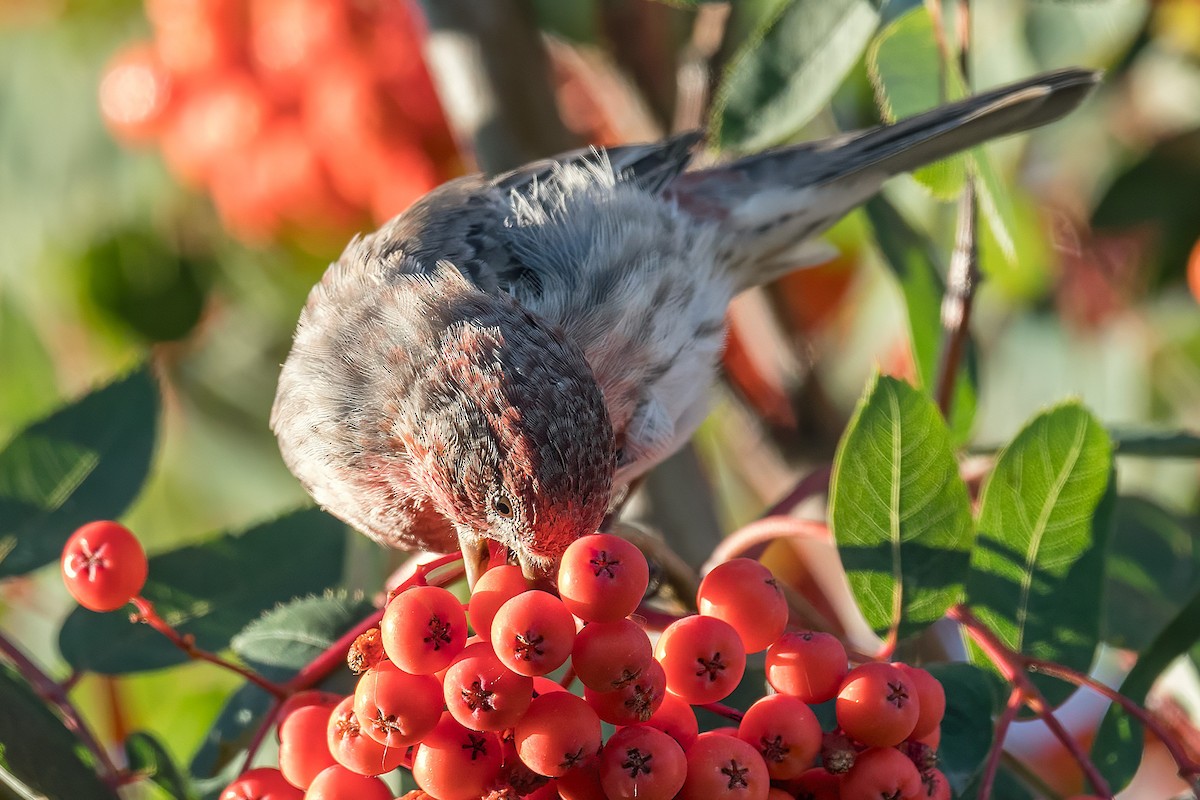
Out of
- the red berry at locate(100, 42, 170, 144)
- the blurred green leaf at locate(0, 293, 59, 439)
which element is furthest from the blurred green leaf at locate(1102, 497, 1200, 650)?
the red berry at locate(100, 42, 170, 144)

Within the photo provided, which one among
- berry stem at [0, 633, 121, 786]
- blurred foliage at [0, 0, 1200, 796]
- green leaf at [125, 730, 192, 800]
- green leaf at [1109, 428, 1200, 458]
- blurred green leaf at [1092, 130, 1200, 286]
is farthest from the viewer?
blurred green leaf at [1092, 130, 1200, 286]

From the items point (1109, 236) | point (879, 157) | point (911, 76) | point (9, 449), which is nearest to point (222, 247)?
point (9, 449)

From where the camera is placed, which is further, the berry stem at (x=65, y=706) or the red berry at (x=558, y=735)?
the berry stem at (x=65, y=706)

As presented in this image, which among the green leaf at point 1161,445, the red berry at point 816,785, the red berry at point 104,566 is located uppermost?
the red berry at point 104,566

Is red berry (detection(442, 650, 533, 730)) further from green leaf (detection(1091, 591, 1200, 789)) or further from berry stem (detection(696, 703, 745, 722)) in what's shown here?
green leaf (detection(1091, 591, 1200, 789))

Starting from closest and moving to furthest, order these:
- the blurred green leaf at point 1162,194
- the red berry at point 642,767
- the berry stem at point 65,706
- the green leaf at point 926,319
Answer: the red berry at point 642,767 < the berry stem at point 65,706 < the green leaf at point 926,319 < the blurred green leaf at point 1162,194

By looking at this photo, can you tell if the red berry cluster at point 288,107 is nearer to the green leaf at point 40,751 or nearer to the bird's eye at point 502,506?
the bird's eye at point 502,506

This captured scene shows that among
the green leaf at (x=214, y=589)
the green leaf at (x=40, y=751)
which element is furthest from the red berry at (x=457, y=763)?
the green leaf at (x=214, y=589)
